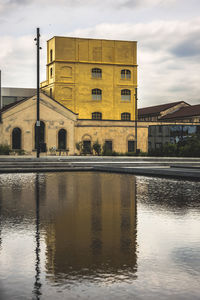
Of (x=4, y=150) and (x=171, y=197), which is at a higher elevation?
(x=4, y=150)

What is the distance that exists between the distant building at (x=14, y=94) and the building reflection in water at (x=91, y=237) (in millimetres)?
69637

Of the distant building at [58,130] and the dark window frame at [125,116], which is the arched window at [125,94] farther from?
the distant building at [58,130]

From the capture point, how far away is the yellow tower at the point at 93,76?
209 ft

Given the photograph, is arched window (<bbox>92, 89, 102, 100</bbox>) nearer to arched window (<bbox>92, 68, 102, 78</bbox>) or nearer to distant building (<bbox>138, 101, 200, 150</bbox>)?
arched window (<bbox>92, 68, 102, 78</bbox>)

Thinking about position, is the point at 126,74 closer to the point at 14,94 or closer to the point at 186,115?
the point at 186,115

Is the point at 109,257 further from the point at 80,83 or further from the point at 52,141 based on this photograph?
the point at 80,83

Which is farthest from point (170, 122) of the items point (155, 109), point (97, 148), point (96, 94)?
point (155, 109)

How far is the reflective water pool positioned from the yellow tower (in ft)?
171

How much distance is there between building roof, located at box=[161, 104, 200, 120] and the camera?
7769 centimetres

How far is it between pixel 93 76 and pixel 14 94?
23428 mm

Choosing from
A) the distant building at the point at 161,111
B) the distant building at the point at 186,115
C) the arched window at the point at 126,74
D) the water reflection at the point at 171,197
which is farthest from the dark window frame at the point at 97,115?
the water reflection at the point at 171,197

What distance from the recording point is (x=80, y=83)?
2530 inches

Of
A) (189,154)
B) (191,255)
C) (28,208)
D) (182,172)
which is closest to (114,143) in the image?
(189,154)

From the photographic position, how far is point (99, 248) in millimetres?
6586
